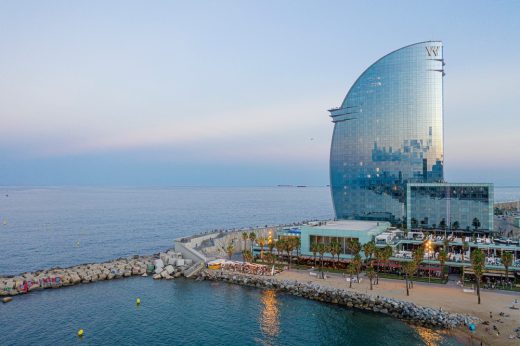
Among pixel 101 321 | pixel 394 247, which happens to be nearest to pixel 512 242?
pixel 394 247

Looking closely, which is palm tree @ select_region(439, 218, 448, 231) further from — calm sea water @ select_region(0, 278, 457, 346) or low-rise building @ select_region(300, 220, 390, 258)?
calm sea water @ select_region(0, 278, 457, 346)

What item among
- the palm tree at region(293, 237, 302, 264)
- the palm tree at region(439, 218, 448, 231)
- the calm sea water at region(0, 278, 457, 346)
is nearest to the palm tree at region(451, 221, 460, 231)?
the palm tree at region(439, 218, 448, 231)

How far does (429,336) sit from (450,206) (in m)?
51.1

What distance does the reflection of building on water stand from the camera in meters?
51.0

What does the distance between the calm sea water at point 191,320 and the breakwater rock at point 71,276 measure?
2663 millimetres

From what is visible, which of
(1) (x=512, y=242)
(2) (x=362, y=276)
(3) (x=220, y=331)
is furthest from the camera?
(1) (x=512, y=242)

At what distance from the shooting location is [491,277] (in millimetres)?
67688

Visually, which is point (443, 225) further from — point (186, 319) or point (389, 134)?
point (186, 319)

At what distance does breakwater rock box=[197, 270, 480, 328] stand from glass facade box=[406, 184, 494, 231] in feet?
139

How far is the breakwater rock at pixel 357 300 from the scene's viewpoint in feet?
168

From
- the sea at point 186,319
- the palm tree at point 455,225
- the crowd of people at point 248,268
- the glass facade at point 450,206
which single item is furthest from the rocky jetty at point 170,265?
the palm tree at point 455,225

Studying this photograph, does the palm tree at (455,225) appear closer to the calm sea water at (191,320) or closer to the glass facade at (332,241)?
the glass facade at (332,241)

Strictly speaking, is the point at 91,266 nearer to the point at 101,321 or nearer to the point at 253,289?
the point at 101,321

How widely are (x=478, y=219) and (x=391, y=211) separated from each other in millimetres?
22835
